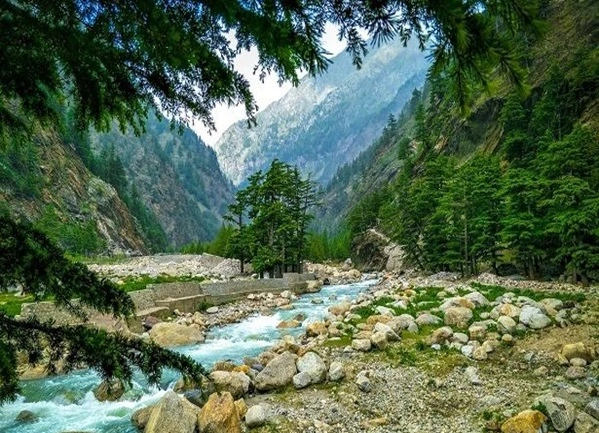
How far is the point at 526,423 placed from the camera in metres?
7.15

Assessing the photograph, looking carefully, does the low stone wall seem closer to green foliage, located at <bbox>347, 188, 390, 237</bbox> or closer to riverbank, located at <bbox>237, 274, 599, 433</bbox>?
riverbank, located at <bbox>237, 274, 599, 433</bbox>

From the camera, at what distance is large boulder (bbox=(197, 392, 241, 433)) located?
770 centimetres

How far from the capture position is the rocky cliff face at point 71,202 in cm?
6272

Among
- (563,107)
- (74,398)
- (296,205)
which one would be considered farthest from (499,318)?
(563,107)

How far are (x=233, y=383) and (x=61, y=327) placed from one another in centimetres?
783

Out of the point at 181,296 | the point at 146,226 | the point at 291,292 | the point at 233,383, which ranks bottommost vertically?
the point at 291,292

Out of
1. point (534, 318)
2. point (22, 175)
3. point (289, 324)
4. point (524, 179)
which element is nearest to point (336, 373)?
point (534, 318)

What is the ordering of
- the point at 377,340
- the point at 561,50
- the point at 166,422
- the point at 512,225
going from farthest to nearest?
the point at 561,50 → the point at 512,225 → the point at 377,340 → the point at 166,422

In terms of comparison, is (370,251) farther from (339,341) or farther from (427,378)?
(427,378)

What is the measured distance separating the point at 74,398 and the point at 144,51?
39.2ft

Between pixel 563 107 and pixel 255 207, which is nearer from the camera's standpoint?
pixel 563 107

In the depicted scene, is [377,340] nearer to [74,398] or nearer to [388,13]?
[74,398]

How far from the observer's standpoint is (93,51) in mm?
2422

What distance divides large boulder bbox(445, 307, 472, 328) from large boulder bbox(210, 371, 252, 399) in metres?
8.04
